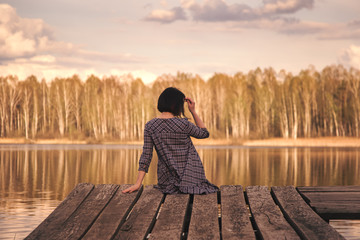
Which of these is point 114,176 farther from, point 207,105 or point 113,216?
point 207,105

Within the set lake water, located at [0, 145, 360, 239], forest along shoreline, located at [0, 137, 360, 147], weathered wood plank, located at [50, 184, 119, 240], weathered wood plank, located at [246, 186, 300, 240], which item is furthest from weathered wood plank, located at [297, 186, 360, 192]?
forest along shoreline, located at [0, 137, 360, 147]

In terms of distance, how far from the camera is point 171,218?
4.97 m

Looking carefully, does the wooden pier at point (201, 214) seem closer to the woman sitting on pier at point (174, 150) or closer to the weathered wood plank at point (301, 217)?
the weathered wood plank at point (301, 217)

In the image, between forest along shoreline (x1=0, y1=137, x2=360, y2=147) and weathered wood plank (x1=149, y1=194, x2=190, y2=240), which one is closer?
weathered wood plank (x1=149, y1=194, x2=190, y2=240)

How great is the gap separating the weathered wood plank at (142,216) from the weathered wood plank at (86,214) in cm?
35

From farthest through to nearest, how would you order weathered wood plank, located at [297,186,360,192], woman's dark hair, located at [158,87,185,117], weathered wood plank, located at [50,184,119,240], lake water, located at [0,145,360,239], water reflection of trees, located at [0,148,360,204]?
water reflection of trees, located at [0,148,360,204] < lake water, located at [0,145,360,239] < weathered wood plank, located at [297,186,360,192] < woman's dark hair, located at [158,87,185,117] < weathered wood plank, located at [50,184,119,240]

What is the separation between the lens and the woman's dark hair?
19.0 ft

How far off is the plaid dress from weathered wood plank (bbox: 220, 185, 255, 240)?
235 mm

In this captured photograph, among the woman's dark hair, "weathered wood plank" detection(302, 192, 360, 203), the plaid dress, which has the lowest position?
"weathered wood plank" detection(302, 192, 360, 203)

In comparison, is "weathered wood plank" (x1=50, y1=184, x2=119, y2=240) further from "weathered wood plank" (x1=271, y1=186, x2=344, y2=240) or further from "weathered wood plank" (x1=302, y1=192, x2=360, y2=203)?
"weathered wood plank" (x1=302, y1=192, x2=360, y2=203)

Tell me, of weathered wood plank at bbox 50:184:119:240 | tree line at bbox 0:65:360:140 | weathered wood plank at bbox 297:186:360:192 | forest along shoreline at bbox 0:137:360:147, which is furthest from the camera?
tree line at bbox 0:65:360:140

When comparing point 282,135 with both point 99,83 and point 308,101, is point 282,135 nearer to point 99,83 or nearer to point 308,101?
point 308,101

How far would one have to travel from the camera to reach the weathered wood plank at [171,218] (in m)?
4.60

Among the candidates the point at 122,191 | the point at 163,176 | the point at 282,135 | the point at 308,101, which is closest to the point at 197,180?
the point at 163,176
